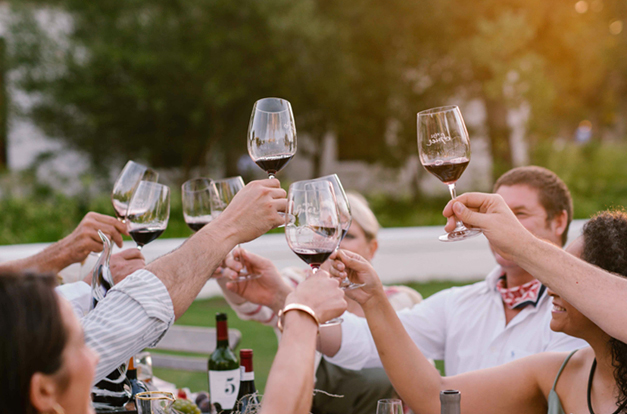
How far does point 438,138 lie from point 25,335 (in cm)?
144

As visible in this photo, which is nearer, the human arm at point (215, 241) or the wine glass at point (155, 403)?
the wine glass at point (155, 403)

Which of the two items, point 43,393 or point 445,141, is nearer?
→ point 43,393

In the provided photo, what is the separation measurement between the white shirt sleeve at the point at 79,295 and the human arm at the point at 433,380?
1.02m

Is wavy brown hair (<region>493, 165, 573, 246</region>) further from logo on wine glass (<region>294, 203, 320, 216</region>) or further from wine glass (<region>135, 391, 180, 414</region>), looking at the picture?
wine glass (<region>135, 391, 180, 414</region>)

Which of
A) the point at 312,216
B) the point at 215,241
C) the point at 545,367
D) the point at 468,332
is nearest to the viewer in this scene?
the point at 312,216

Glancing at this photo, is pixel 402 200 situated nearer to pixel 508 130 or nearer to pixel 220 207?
pixel 508 130

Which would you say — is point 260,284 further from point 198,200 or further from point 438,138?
point 438,138

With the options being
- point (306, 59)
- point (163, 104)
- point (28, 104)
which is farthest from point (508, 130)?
point (28, 104)

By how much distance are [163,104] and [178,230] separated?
258 cm

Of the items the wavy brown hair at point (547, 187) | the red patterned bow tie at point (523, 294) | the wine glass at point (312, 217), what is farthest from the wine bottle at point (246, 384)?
the wavy brown hair at point (547, 187)

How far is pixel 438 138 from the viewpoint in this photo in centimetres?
208

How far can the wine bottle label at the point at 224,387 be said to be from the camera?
2.40 metres

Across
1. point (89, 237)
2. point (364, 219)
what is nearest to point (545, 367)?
point (364, 219)

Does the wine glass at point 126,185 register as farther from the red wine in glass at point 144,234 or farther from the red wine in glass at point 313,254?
the red wine in glass at point 313,254
